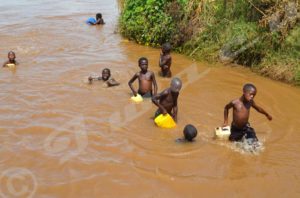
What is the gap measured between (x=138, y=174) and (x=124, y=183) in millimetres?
268

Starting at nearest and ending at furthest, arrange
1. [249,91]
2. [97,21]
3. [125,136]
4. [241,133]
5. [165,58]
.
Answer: [249,91] < [241,133] < [125,136] < [165,58] < [97,21]

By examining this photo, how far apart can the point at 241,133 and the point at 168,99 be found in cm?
128

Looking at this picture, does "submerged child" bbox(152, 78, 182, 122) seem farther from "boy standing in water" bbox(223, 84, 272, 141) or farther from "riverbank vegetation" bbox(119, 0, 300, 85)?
"riverbank vegetation" bbox(119, 0, 300, 85)

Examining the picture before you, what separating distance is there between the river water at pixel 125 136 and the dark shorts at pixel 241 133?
16 centimetres

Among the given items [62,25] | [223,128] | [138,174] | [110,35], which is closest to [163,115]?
[223,128]

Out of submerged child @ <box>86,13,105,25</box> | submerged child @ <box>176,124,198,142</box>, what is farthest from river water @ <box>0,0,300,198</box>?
submerged child @ <box>86,13,105,25</box>

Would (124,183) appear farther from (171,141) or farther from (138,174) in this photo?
(171,141)

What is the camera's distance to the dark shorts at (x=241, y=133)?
5.68 metres

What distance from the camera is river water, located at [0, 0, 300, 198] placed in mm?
4918

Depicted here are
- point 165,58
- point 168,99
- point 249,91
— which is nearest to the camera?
point 249,91

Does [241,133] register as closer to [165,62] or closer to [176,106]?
[176,106]

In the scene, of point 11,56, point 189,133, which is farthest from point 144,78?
point 11,56

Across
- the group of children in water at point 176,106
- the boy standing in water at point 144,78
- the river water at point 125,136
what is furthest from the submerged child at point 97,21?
the boy standing in water at point 144,78

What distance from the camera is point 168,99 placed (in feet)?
20.5
